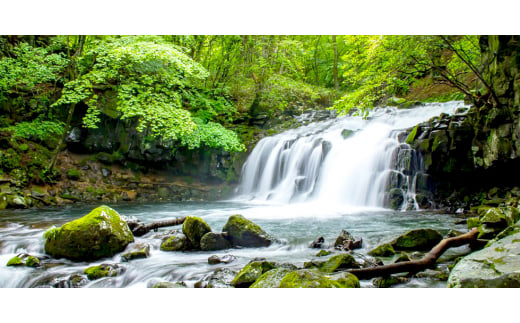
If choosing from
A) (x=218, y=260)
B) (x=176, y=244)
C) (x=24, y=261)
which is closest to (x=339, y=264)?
(x=218, y=260)

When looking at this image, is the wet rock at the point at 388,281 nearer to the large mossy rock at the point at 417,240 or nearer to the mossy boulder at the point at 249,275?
the mossy boulder at the point at 249,275

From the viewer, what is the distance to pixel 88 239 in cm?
450

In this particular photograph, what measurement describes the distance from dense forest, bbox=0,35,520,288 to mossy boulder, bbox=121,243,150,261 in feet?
0.09

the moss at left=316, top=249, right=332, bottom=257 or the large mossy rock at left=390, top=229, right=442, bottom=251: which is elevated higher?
the large mossy rock at left=390, top=229, right=442, bottom=251

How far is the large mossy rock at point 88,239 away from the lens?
4.46 meters

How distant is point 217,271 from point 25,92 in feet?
37.8

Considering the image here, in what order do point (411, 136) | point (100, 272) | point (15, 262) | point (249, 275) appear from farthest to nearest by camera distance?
point (411, 136), point (15, 262), point (100, 272), point (249, 275)

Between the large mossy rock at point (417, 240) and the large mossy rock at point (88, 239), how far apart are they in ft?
13.2

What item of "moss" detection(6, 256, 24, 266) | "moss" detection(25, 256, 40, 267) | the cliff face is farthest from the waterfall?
"moss" detection(6, 256, 24, 266)

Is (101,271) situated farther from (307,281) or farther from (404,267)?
(404,267)

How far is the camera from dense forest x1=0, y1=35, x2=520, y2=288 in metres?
4.11

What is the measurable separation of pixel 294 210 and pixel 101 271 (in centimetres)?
618

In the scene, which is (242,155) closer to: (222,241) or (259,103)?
(259,103)

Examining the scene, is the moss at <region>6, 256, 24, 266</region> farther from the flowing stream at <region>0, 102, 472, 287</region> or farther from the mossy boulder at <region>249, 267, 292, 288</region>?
the mossy boulder at <region>249, 267, 292, 288</region>
